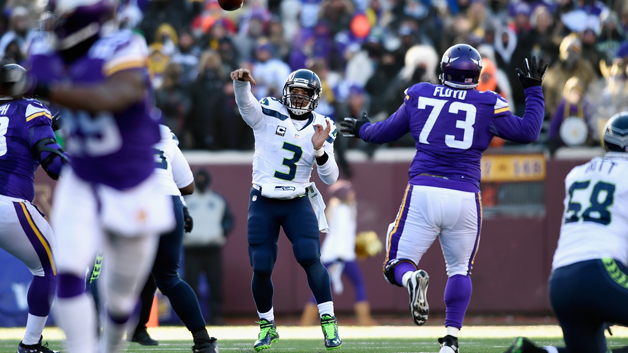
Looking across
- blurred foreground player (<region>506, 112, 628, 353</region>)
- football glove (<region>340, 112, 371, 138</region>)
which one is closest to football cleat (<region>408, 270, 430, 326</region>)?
blurred foreground player (<region>506, 112, 628, 353</region>)

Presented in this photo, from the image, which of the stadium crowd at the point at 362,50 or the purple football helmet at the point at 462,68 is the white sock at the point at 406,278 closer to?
the purple football helmet at the point at 462,68

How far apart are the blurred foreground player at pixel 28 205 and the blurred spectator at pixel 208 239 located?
214 inches

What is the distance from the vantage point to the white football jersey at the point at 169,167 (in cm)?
583

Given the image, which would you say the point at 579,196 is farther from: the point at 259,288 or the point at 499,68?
the point at 499,68

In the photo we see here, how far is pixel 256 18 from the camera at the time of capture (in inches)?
517

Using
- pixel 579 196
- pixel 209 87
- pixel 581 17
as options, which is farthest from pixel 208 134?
pixel 579 196

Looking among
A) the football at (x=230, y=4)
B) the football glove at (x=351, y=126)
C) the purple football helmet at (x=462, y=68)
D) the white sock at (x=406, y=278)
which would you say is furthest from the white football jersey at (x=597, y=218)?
the football at (x=230, y=4)

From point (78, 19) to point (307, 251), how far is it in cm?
309

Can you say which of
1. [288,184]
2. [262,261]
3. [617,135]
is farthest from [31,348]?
[617,135]

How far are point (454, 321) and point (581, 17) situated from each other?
857cm

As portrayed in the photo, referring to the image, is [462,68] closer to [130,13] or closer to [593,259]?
[593,259]

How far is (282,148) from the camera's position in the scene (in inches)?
255

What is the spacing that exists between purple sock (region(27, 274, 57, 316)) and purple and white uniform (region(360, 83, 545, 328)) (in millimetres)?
2426

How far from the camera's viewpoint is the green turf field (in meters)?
6.86
